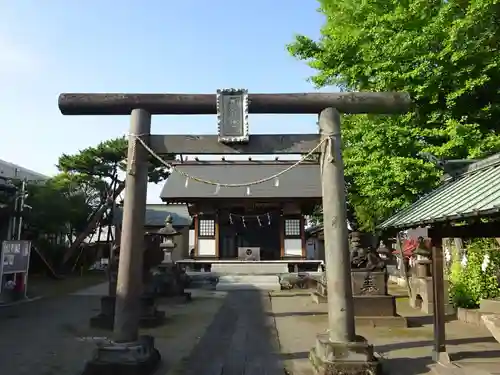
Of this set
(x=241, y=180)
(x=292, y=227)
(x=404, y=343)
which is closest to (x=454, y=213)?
(x=404, y=343)

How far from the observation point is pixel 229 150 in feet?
24.6

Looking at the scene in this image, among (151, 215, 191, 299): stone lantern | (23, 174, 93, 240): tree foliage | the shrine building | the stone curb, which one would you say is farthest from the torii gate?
(23, 174, 93, 240): tree foliage

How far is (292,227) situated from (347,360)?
64.5 ft

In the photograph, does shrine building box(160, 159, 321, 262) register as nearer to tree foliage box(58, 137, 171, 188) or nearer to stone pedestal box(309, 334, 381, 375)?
tree foliage box(58, 137, 171, 188)

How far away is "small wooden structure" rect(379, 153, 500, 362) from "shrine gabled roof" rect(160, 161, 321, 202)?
48.4 ft

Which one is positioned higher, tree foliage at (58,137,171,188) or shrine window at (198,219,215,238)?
tree foliage at (58,137,171,188)

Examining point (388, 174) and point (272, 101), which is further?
point (388, 174)

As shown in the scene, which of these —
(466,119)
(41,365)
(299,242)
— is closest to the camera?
(41,365)

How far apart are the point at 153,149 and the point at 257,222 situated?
20.7m

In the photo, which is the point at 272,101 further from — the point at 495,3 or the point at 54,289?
the point at 54,289

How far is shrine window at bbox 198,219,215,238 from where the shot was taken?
84.9 ft

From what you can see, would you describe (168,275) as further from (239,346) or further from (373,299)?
(239,346)

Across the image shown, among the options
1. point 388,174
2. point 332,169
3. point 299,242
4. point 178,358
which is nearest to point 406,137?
point 388,174

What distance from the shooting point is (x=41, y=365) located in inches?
293
